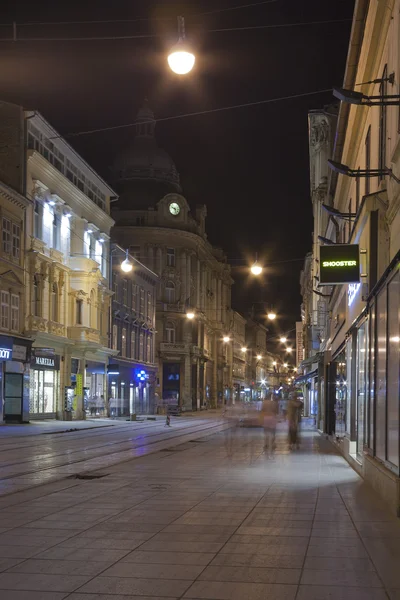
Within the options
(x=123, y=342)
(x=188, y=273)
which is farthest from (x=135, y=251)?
(x=123, y=342)

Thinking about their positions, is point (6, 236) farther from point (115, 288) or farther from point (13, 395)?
point (115, 288)

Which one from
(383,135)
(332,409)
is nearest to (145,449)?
(332,409)

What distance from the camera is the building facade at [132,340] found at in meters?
60.9

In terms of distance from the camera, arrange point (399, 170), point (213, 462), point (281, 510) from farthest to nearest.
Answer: point (213, 462) < point (399, 170) < point (281, 510)

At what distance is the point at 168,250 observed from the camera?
86312mm

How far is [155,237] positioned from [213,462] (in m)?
65.3

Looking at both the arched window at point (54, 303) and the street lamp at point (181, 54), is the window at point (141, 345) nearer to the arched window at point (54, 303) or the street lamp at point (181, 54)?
the arched window at point (54, 303)

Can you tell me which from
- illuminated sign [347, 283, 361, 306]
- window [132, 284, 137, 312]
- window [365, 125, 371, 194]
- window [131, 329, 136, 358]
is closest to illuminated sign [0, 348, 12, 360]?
illuminated sign [347, 283, 361, 306]

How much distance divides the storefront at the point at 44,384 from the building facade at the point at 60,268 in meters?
0.05

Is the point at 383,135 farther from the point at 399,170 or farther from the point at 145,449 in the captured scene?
the point at 145,449

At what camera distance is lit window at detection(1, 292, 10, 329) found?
4047 cm

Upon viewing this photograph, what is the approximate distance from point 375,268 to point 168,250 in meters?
70.9

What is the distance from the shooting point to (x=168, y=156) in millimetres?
92188

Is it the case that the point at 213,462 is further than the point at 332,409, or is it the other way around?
the point at 332,409
